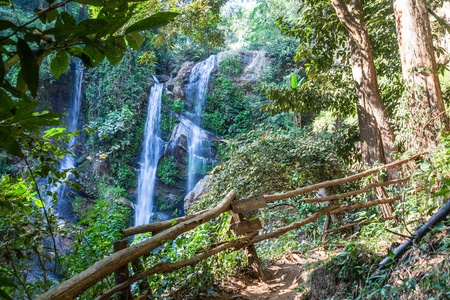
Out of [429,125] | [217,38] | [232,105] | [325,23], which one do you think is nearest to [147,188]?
[232,105]

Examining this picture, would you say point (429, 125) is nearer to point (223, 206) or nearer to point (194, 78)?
point (223, 206)

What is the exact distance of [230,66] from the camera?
53.6 ft

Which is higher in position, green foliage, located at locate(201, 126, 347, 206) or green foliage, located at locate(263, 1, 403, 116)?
green foliage, located at locate(263, 1, 403, 116)

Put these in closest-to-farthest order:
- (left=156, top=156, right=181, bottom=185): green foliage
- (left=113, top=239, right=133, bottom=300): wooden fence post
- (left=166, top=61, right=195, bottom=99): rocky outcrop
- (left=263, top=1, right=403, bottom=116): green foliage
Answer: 1. (left=113, top=239, right=133, bottom=300): wooden fence post
2. (left=263, top=1, right=403, bottom=116): green foliage
3. (left=156, top=156, right=181, bottom=185): green foliage
4. (left=166, top=61, right=195, bottom=99): rocky outcrop

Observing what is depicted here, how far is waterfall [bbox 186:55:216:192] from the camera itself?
14055 millimetres

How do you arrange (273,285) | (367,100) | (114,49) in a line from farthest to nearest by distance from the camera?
(367,100)
(273,285)
(114,49)

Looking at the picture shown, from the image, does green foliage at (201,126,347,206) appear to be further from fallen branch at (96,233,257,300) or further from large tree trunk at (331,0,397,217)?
fallen branch at (96,233,257,300)

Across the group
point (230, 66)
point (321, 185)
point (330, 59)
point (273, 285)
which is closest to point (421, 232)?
point (321, 185)

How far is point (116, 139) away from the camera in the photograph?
47.2 ft

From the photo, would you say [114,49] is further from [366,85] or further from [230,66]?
[230,66]

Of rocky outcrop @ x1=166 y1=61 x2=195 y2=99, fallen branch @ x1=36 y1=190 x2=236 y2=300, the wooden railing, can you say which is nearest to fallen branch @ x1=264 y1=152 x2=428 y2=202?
the wooden railing

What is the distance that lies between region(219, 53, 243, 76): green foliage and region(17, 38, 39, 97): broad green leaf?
1625 centimetres

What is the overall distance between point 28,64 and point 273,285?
132 inches

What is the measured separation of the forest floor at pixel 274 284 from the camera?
292 centimetres
